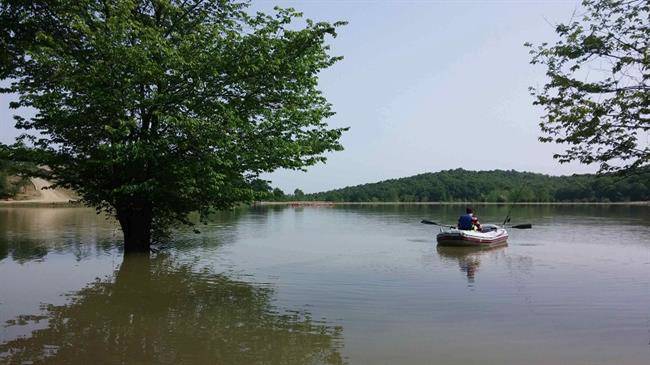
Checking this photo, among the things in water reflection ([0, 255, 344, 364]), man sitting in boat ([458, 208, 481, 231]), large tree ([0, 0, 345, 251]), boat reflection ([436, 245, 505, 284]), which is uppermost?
large tree ([0, 0, 345, 251])

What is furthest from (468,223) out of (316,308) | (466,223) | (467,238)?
(316,308)

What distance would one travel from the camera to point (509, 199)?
154250 millimetres

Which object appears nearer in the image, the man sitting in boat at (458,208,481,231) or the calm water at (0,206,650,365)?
the calm water at (0,206,650,365)

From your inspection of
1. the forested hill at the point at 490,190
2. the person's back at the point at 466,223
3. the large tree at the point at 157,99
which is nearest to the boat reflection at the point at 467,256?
the person's back at the point at 466,223

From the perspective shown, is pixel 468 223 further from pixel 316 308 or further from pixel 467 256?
pixel 316 308

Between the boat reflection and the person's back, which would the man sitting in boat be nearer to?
the person's back

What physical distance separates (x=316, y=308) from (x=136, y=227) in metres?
10.8

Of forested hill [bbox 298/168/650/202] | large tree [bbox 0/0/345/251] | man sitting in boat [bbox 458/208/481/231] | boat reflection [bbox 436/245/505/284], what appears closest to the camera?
large tree [bbox 0/0/345/251]

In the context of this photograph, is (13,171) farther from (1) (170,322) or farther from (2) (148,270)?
(1) (170,322)

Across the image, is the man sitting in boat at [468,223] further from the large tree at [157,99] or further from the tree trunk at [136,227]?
the tree trunk at [136,227]

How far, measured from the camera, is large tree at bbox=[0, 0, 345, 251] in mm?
16125

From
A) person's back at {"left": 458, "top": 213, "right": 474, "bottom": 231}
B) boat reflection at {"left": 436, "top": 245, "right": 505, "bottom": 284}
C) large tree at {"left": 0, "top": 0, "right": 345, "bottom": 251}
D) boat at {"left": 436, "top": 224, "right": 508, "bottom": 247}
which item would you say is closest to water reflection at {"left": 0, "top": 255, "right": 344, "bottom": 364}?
large tree at {"left": 0, "top": 0, "right": 345, "bottom": 251}

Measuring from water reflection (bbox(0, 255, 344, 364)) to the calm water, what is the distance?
0.04 metres

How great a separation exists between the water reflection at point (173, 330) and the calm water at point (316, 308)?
38mm
